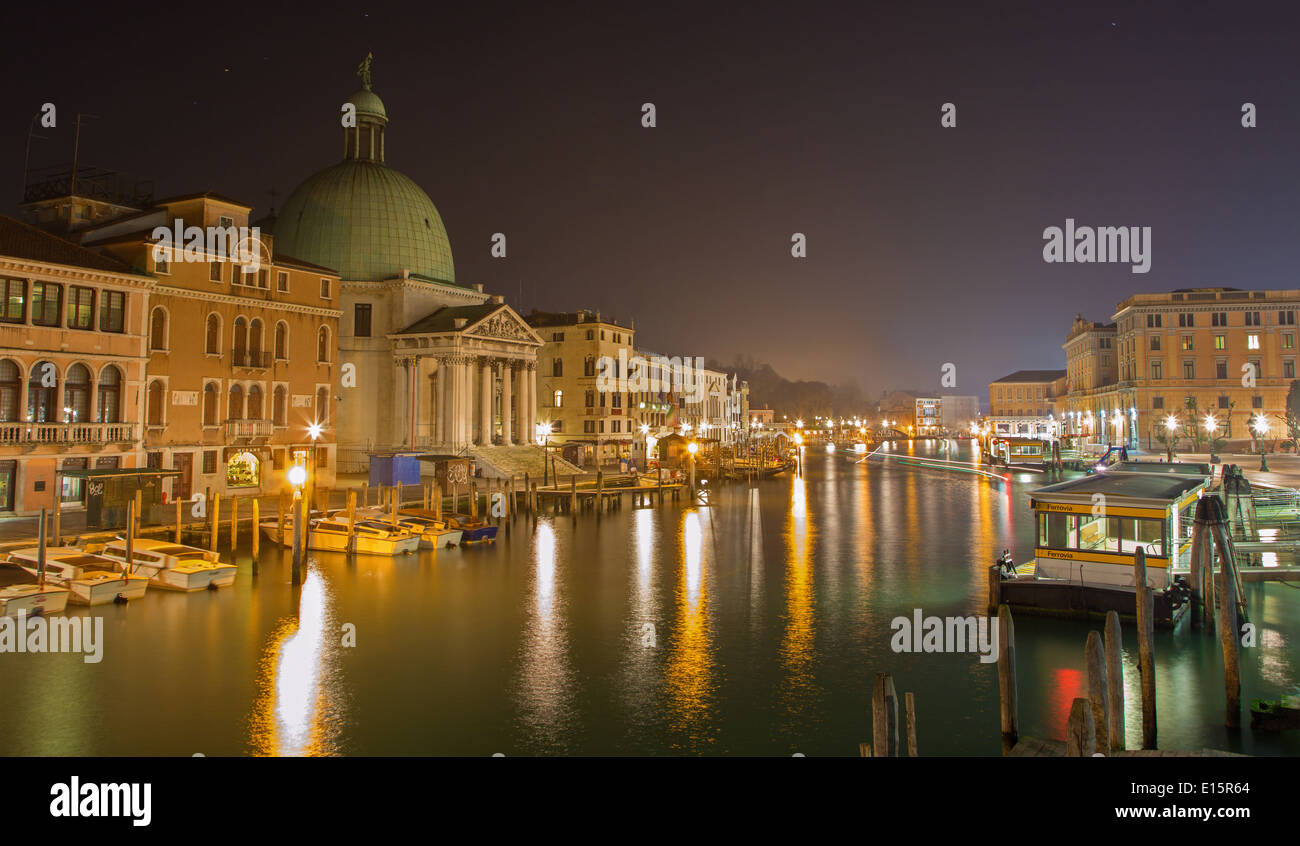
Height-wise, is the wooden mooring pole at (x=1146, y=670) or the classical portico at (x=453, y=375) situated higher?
the classical portico at (x=453, y=375)

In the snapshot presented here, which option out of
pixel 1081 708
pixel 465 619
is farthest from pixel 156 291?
pixel 1081 708

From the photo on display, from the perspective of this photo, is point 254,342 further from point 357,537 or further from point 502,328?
point 502,328

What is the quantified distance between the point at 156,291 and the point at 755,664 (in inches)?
1379

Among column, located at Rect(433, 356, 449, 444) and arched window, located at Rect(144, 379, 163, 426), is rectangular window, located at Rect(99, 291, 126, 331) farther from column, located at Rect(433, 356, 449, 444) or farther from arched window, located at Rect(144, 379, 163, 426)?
column, located at Rect(433, 356, 449, 444)

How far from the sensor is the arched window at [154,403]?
38344 mm

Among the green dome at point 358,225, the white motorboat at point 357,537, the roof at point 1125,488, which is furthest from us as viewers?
the green dome at point 358,225

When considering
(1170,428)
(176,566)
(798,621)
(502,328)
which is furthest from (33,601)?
(1170,428)

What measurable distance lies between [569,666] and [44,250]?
31500 mm

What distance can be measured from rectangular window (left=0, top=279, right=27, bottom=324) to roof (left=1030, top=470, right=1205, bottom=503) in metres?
38.4

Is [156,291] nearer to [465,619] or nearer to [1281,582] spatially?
[465,619]

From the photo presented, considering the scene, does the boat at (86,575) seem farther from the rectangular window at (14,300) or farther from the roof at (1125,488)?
the roof at (1125,488)

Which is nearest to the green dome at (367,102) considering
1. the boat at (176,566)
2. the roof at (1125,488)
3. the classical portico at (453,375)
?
the classical portico at (453,375)

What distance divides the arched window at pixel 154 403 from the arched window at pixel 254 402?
16.2 ft

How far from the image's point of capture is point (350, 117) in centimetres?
6297
